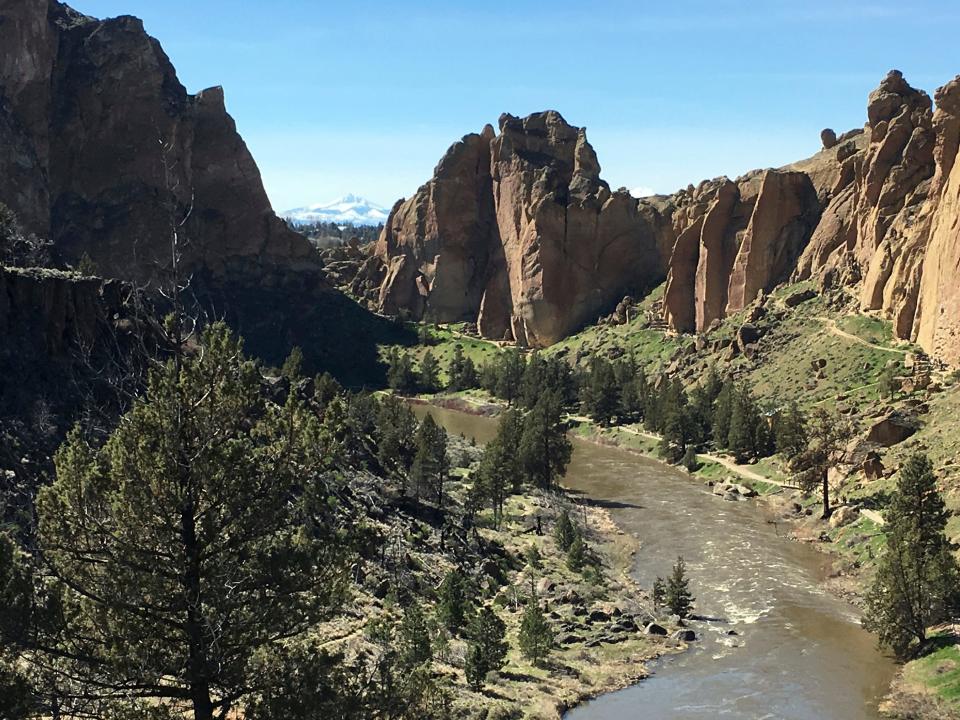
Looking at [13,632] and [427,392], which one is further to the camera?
[427,392]

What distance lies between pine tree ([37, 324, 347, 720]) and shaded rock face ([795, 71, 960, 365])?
75838 millimetres

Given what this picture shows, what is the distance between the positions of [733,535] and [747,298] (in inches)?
2697

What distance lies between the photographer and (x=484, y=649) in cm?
3959

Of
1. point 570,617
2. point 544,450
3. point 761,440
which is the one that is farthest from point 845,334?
point 570,617

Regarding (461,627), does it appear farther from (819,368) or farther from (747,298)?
(747,298)

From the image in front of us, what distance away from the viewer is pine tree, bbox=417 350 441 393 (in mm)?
154375

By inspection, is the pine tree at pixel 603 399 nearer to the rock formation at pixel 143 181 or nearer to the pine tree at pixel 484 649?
the rock formation at pixel 143 181

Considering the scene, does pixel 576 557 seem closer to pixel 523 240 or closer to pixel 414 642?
pixel 414 642

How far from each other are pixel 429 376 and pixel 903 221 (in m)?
80.7

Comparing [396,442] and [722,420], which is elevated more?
[722,420]

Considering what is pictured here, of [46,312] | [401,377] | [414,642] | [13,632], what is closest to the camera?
[13,632]

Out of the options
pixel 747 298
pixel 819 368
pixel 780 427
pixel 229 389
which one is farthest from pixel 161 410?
pixel 747 298

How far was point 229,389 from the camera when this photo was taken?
17844 mm

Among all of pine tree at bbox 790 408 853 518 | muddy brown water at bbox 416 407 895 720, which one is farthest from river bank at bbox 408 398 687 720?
pine tree at bbox 790 408 853 518
